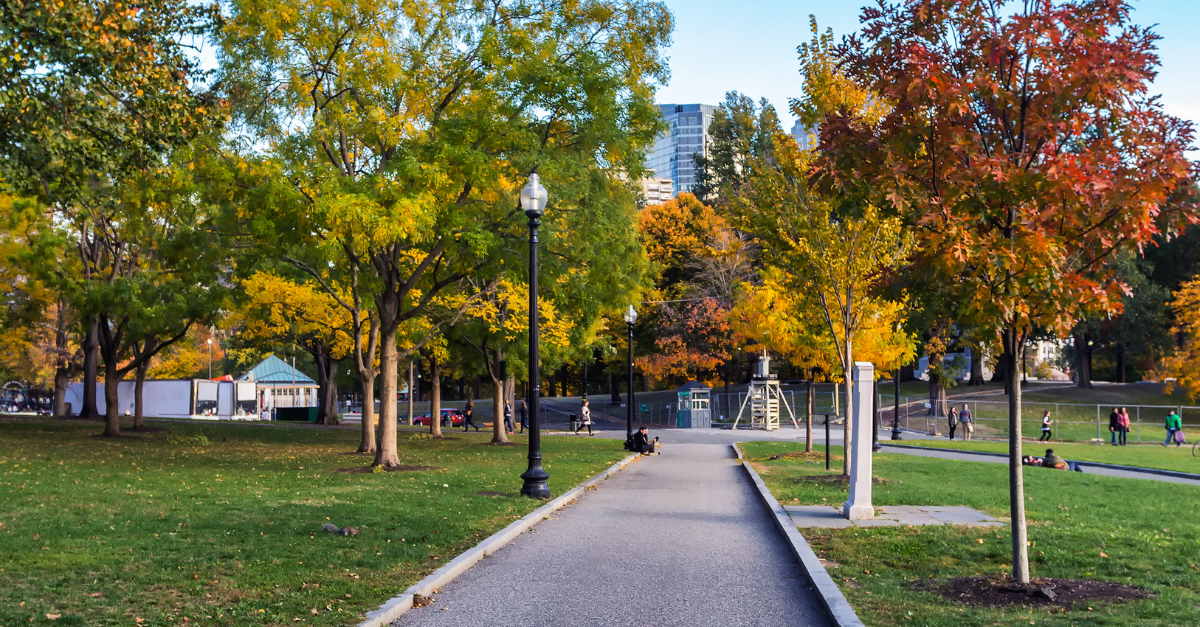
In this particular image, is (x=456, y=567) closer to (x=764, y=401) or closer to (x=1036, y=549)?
(x=1036, y=549)

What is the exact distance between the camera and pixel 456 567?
28.2 ft

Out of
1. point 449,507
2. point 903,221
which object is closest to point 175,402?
point 449,507

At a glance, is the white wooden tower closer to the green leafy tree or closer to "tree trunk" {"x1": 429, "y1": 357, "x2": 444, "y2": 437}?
"tree trunk" {"x1": 429, "y1": 357, "x2": 444, "y2": 437}

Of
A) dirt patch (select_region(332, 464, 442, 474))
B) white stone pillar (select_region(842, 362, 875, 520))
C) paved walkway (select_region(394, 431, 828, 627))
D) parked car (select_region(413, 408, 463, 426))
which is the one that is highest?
white stone pillar (select_region(842, 362, 875, 520))

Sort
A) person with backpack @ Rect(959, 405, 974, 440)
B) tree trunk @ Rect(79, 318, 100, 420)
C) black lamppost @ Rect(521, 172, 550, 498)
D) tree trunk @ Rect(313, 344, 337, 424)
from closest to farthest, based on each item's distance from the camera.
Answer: black lamppost @ Rect(521, 172, 550, 498) < tree trunk @ Rect(79, 318, 100, 420) < person with backpack @ Rect(959, 405, 974, 440) < tree trunk @ Rect(313, 344, 337, 424)

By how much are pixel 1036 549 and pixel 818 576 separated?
293 cm

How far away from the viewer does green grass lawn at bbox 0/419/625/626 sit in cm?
685

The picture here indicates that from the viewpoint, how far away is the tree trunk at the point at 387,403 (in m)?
19.9

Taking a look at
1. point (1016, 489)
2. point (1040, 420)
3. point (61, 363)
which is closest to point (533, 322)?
point (1016, 489)

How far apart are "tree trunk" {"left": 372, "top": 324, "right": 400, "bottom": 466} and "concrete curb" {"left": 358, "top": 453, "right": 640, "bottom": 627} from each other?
600 centimetres

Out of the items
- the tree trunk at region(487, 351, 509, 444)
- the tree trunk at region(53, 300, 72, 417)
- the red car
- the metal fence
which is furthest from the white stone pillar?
the red car

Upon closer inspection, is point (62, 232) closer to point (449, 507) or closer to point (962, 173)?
point (449, 507)

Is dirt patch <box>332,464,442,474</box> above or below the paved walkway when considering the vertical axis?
below

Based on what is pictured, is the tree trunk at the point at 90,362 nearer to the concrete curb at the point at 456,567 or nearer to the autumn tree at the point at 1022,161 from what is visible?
the concrete curb at the point at 456,567
